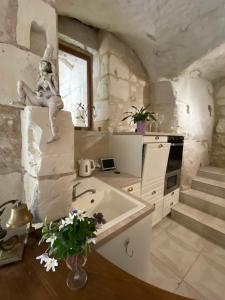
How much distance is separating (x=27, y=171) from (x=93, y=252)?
0.52m

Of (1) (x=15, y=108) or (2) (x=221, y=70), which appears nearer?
(1) (x=15, y=108)

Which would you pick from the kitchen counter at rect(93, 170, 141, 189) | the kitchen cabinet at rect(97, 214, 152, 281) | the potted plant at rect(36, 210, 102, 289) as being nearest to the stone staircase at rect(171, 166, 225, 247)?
the kitchen counter at rect(93, 170, 141, 189)

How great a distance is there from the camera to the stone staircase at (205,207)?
2025 mm

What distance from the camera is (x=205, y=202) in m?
2.35

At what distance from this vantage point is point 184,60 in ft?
7.16

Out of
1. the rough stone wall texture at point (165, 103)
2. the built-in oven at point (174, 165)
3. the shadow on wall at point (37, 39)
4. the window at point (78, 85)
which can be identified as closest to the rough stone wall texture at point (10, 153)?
the shadow on wall at point (37, 39)

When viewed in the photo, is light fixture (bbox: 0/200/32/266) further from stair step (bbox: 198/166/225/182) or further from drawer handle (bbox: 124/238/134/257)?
stair step (bbox: 198/166/225/182)

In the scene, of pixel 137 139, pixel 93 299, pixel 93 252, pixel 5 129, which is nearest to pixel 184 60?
pixel 137 139

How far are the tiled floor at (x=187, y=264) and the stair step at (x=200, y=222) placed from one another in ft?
0.25

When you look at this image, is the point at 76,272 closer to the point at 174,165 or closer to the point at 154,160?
the point at 154,160

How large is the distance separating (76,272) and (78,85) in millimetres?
2195

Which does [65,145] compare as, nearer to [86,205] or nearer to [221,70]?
[86,205]

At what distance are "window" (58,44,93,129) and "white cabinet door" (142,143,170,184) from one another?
0.86 metres

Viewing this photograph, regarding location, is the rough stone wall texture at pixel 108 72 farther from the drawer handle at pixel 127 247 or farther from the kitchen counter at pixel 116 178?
the drawer handle at pixel 127 247
